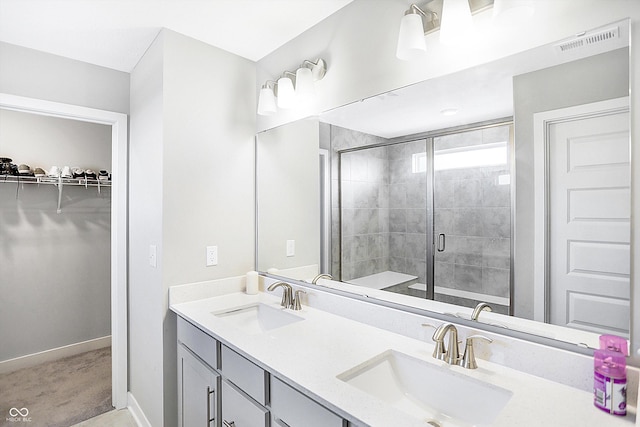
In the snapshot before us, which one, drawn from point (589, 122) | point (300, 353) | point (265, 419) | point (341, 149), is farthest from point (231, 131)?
point (589, 122)

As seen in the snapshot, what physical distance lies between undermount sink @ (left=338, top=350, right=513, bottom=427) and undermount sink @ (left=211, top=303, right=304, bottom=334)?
2.20 ft

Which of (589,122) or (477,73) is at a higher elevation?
(477,73)

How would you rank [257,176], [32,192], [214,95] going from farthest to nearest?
[32,192] → [257,176] → [214,95]

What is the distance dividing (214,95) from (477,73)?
151 centimetres

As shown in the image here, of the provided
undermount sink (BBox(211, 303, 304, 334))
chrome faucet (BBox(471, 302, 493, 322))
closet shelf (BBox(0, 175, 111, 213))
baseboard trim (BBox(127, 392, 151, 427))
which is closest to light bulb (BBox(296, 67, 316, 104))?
undermount sink (BBox(211, 303, 304, 334))

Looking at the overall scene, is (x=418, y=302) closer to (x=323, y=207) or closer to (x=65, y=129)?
(x=323, y=207)

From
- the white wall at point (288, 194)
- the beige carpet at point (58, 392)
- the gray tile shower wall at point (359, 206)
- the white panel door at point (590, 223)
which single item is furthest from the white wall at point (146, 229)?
the white panel door at point (590, 223)

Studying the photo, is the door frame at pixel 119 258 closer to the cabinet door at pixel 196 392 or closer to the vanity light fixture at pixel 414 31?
the cabinet door at pixel 196 392

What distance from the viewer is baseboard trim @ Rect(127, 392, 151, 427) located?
217 cm

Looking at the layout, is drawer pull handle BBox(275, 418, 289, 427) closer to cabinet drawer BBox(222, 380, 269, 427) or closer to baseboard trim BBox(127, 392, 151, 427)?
cabinet drawer BBox(222, 380, 269, 427)

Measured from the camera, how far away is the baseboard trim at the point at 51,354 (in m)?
2.90

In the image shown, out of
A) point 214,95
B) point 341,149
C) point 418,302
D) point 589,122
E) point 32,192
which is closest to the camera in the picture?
point 589,122

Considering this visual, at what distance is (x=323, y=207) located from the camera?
6.14 feet

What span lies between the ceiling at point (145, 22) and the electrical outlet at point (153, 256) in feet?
4.08
